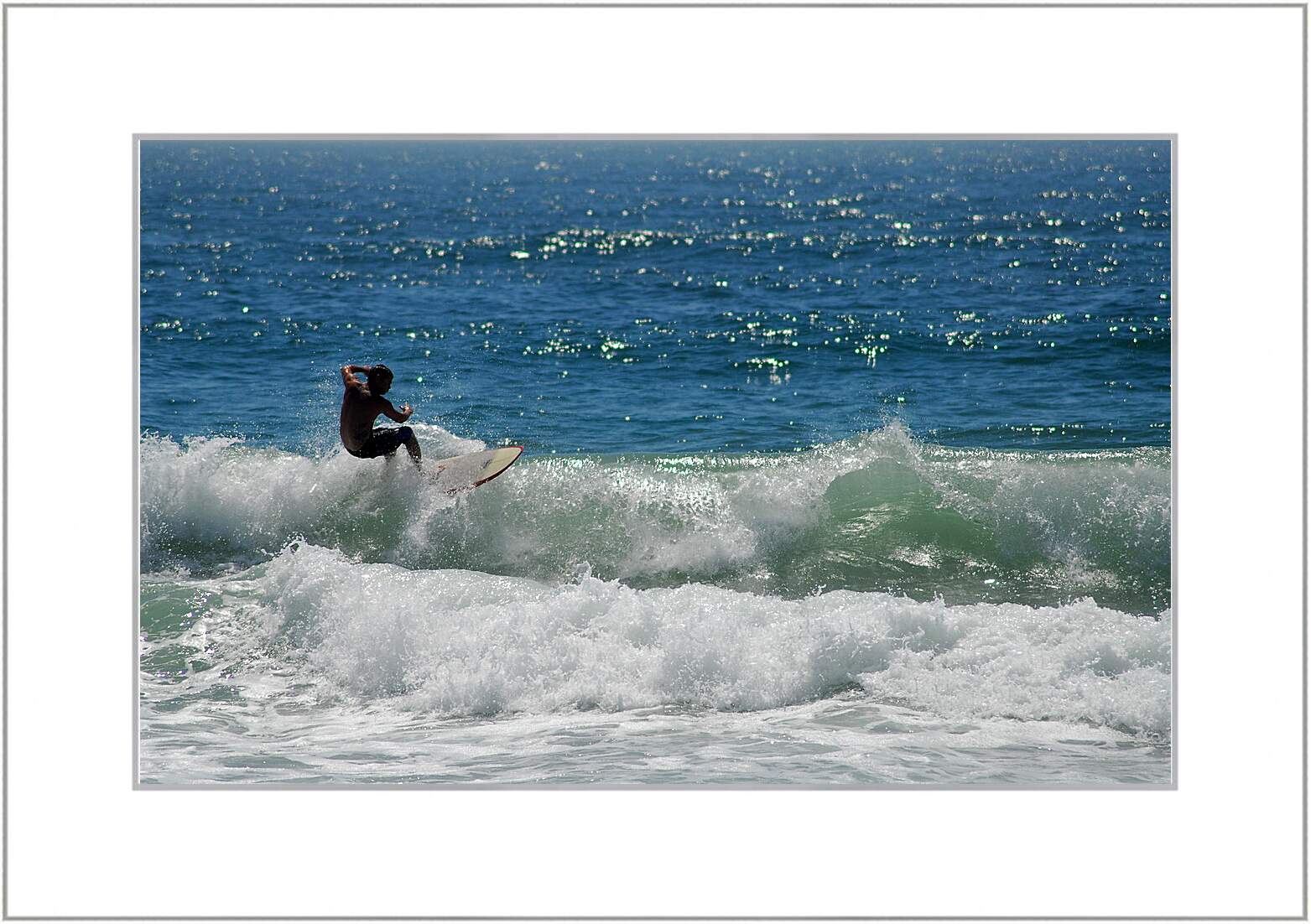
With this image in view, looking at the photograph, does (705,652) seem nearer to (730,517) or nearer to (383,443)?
(730,517)

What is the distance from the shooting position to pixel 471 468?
9.00 m

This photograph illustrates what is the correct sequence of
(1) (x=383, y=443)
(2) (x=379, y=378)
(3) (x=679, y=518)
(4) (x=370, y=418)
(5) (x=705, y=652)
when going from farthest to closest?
1. (1) (x=383, y=443)
2. (3) (x=679, y=518)
3. (4) (x=370, y=418)
4. (2) (x=379, y=378)
5. (5) (x=705, y=652)

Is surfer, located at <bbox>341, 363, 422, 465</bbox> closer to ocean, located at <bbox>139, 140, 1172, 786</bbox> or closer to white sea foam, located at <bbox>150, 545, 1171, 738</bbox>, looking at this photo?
ocean, located at <bbox>139, 140, 1172, 786</bbox>

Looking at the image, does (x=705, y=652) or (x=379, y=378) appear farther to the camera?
(x=379, y=378)

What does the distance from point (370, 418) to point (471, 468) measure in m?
0.86

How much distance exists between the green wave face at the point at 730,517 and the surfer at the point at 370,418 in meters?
0.25

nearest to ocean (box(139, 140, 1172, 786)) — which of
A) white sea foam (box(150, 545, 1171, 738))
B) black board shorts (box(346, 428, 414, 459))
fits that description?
white sea foam (box(150, 545, 1171, 738))

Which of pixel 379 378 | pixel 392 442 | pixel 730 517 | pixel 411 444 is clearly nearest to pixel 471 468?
pixel 411 444

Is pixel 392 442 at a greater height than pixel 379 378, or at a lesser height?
Answer: lesser

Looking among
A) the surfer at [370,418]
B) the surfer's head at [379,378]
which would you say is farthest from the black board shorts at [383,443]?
the surfer's head at [379,378]

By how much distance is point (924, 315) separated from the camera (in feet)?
46.0

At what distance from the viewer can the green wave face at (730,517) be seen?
8.15 metres
